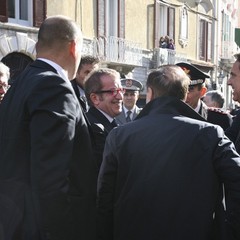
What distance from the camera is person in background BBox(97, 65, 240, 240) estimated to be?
9.07ft

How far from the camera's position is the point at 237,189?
2.73m

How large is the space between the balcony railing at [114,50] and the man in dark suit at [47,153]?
13.2m

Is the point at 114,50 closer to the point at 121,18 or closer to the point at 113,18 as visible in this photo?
the point at 113,18

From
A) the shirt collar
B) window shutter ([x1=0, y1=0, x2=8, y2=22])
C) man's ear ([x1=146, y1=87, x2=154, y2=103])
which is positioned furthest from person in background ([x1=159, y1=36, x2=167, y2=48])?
the shirt collar

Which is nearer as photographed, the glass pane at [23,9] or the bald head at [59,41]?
the bald head at [59,41]

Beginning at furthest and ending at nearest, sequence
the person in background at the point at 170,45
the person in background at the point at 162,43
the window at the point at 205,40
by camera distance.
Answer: the window at the point at 205,40 → the person in background at the point at 170,45 → the person in background at the point at 162,43

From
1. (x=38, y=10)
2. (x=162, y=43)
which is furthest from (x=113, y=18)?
(x=38, y=10)

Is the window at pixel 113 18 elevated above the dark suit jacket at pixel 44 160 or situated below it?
above

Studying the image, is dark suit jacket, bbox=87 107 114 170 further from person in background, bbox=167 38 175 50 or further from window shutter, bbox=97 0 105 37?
person in background, bbox=167 38 175 50

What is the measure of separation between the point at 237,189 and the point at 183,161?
0.31 m

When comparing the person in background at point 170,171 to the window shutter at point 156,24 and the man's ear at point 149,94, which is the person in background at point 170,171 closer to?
the man's ear at point 149,94

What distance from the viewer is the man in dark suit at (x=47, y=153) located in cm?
251

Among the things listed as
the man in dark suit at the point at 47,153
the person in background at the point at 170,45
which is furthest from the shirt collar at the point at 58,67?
the person in background at the point at 170,45

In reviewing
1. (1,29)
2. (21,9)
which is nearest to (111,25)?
(21,9)
